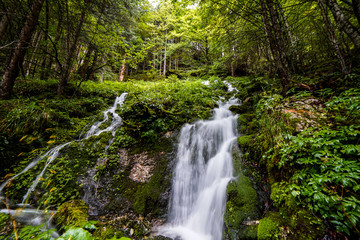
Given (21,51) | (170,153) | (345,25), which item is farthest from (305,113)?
(21,51)

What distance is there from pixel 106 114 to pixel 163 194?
493 cm

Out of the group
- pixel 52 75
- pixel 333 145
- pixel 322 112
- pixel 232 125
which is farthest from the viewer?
pixel 52 75

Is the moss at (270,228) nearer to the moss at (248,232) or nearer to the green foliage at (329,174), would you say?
the moss at (248,232)

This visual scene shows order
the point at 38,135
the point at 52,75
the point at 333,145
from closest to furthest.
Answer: the point at 333,145 < the point at 38,135 < the point at 52,75

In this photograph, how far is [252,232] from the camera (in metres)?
2.31

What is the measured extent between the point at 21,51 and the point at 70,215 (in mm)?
5525

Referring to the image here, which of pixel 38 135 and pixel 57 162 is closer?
pixel 57 162

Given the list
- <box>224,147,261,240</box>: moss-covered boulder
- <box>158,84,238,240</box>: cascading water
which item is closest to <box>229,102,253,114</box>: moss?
<box>158,84,238,240</box>: cascading water

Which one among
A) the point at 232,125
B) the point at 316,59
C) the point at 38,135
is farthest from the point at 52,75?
the point at 316,59

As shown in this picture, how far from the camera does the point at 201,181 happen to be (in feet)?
13.2

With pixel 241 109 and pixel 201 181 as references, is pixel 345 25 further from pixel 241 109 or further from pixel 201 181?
pixel 201 181

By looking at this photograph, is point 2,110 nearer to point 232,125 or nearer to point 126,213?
point 126,213

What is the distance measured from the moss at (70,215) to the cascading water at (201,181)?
180cm

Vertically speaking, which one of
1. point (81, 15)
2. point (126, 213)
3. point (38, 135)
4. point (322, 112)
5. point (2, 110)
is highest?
point (81, 15)
